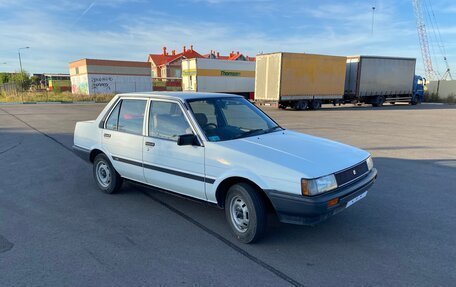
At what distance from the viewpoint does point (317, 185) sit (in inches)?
126

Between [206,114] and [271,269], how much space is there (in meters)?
2.12

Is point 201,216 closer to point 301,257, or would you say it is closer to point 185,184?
point 185,184

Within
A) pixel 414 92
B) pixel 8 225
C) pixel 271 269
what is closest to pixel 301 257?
pixel 271 269

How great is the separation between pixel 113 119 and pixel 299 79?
66.9 feet

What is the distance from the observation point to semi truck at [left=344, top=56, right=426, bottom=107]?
26.9 meters

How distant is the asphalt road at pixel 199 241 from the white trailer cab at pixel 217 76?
90.7ft

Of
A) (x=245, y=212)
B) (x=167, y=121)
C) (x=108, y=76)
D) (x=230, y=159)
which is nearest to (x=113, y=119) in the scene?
(x=167, y=121)

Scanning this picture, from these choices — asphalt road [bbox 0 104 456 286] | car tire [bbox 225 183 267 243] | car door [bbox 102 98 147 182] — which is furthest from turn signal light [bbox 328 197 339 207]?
car door [bbox 102 98 147 182]

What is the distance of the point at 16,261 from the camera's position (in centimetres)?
328

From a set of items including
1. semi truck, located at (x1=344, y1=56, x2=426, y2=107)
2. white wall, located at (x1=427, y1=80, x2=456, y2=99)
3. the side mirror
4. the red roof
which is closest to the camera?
the side mirror

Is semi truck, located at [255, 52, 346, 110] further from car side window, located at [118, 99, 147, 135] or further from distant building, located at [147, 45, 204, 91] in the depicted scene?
distant building, located at [147, 45, 204, 91]

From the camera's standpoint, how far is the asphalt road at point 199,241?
3.03 meters

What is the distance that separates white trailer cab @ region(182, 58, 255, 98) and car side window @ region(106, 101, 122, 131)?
1065 inches

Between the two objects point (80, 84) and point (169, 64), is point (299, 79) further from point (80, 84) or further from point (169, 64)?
point (169, 64)
